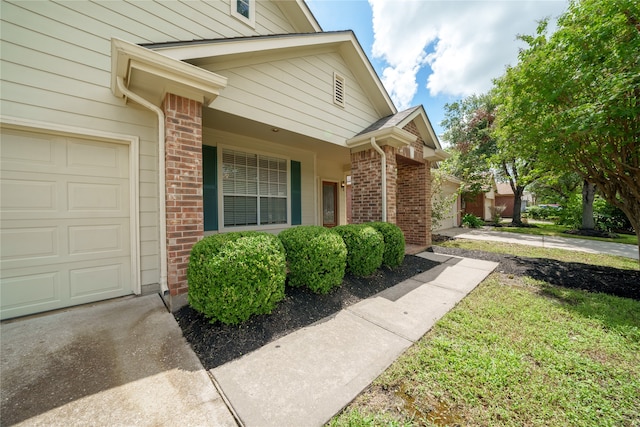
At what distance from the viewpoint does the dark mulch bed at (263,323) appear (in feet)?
7.71

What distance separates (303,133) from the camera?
15.9ft

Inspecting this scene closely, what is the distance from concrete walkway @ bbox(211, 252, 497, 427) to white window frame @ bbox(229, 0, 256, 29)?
5.86 m

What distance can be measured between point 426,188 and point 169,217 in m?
7.00

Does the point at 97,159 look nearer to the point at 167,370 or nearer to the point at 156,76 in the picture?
the point at 156,76

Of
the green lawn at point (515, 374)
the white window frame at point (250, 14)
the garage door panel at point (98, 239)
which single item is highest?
the white window frame at point (250, 14)

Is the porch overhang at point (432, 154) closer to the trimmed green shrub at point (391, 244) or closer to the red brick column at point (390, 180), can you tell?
the red brick column at point (390, 180)

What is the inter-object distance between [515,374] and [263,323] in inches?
101

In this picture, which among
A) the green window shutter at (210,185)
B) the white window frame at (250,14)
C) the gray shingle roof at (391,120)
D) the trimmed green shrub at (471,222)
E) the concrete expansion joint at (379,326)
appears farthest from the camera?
the trimmed green shrub at (471,222)

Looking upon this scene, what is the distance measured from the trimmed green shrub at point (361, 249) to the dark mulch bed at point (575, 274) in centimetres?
331

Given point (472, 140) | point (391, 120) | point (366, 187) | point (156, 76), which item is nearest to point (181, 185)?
point (156, 76)

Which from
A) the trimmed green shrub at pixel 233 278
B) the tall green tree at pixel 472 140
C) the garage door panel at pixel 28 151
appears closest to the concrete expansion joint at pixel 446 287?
the trimmed green shrub at pixel 233 278

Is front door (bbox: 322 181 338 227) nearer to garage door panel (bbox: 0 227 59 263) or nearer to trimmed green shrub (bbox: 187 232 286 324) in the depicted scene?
trimmed green shrub (bbox: 187 232 286 324)

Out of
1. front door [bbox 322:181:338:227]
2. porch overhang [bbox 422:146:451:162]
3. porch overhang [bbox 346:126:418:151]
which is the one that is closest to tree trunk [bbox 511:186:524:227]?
porch overhang [bbox 422:146:451:162]

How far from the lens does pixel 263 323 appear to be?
108 inches
